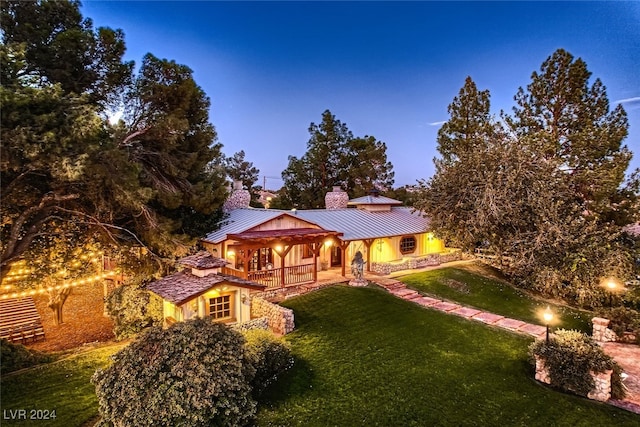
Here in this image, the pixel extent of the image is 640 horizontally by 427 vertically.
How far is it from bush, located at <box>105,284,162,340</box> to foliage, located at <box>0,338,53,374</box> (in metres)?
2.60

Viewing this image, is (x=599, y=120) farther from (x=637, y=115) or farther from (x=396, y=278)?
(x=396, y=278)

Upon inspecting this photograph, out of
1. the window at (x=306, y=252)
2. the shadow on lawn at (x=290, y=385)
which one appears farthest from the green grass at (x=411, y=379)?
the window at (x=306, y=252)

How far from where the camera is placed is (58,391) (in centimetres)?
922

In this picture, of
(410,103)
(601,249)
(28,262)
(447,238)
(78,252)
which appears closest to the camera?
(28,262)

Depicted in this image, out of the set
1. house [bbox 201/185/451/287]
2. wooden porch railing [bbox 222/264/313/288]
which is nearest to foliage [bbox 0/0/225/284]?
house [bbox 201/185/451/287]

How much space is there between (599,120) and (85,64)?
26.8m

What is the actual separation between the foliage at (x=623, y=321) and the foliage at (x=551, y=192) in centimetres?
248

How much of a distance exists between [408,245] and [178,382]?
20175mm

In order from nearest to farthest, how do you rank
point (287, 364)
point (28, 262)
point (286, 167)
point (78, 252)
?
1. point (287, 364)
2. point (28, 262)
3. point (78, 252)
4. point (286, 167)

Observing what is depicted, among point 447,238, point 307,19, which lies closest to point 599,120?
point 447,238

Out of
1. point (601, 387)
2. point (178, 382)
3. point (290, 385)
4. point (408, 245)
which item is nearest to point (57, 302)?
point (178, 382)

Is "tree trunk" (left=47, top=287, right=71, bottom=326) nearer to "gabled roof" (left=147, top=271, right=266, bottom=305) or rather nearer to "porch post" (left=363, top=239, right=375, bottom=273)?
"gabled roof" (left=147, top=271, right=266, bottom=305)

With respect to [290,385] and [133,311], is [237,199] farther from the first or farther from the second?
[290,385]

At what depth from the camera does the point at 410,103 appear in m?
37.0
